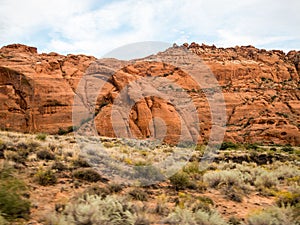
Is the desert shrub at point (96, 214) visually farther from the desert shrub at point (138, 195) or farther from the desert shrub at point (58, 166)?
the desert shrub at point (58, 166)

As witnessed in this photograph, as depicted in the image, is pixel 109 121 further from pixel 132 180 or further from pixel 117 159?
pixel 132 180

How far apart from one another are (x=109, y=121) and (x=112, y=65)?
1475cm

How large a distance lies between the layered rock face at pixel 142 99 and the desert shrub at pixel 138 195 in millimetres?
32004

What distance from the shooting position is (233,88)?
195 feet

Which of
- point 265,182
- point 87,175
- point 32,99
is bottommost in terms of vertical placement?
point 265,182

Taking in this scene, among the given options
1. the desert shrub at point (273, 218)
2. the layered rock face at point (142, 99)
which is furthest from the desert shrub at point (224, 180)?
the layered rock face at point (142, 99)

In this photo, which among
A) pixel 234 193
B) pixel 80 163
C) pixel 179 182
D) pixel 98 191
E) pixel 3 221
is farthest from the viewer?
pixel 80 163

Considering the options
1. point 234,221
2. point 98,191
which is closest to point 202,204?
point 234,221

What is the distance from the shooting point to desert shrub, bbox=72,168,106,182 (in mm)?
9453

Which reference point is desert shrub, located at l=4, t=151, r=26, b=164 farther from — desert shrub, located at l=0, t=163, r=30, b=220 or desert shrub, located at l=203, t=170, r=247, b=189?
desert shrub, located at l=203, t=170, r=247, b=189

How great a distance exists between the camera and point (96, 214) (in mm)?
5969

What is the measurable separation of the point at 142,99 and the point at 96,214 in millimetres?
39580

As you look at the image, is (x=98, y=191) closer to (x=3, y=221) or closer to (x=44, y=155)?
(x=3, y=221)

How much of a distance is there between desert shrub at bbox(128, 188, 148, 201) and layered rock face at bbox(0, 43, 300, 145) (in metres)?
32.0
